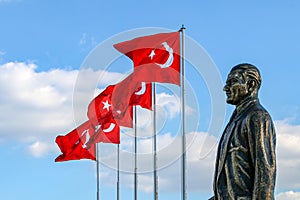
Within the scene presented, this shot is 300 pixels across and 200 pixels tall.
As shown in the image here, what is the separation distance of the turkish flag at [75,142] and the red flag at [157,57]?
7837 mm

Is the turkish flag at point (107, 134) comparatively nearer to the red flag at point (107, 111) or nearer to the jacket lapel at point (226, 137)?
the red flag at point (107, 111)

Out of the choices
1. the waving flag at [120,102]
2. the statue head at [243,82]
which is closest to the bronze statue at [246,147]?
the statue head at [243,82]

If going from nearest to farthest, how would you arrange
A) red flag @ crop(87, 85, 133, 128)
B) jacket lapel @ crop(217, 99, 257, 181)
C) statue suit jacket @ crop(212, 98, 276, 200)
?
statue suit jacket @ crop(212, 98, 276, 200) → jacket lapel @ crop(217, 99, 257, 181) → red flag @ crop(87, 85, 133, 128)

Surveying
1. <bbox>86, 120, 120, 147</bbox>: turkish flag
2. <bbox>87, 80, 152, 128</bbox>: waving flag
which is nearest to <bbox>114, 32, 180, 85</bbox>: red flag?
<bbox>87, 80, 152, 128</bbox>: waving flag

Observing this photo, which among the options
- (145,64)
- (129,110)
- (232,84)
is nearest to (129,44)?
(145,64)

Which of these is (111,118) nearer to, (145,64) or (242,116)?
(145,64)

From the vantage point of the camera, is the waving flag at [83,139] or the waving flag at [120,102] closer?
the waving flag at [120,102]

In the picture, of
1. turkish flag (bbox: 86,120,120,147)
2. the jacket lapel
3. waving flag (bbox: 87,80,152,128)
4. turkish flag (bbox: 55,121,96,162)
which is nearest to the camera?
the jacket lapel

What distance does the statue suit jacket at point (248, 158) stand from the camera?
7883 mm

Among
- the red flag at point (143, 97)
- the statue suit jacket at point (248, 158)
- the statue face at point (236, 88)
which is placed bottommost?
the statue suit jacket at point (248, 158)

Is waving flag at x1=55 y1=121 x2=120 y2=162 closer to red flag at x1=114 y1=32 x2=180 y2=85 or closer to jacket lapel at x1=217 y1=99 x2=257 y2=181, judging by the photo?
red flag at x1=114 y1=32 x2=180 y2=85

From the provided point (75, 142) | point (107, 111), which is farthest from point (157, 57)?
point (75, 142)

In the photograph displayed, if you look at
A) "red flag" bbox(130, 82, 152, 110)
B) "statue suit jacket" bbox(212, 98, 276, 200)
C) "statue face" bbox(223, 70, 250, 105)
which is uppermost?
"red flag" bbox(130, 82, 152, 110)

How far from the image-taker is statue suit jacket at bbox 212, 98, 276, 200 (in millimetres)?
7883
